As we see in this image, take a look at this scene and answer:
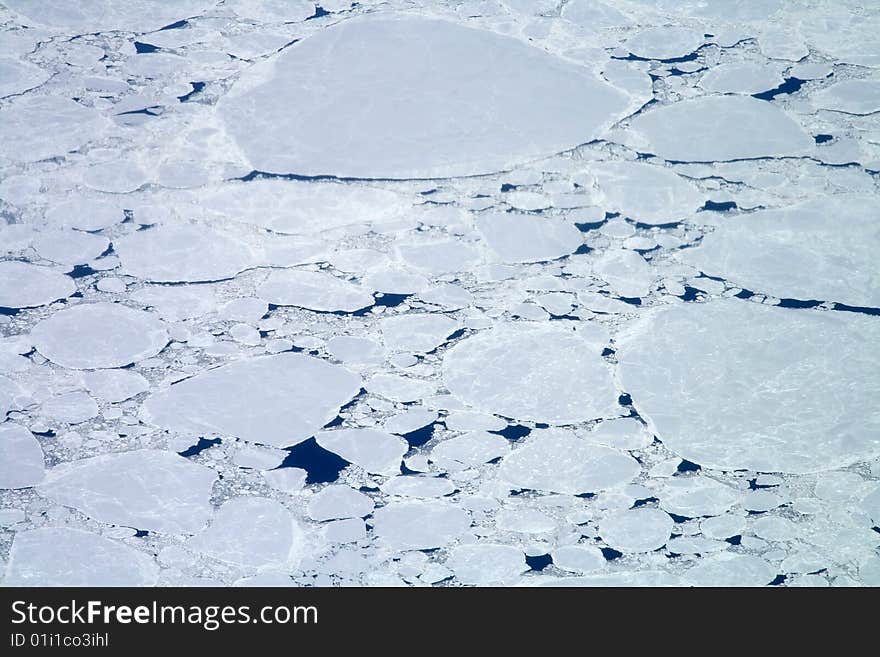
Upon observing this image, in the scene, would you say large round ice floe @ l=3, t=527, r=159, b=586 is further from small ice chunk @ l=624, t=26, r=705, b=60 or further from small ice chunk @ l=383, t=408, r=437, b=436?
small ice chunk @ l=624, t=26, r=705, b=60

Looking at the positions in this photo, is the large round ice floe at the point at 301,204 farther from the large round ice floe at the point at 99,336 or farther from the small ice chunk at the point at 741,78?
the small ice chunk at the point at 741,78

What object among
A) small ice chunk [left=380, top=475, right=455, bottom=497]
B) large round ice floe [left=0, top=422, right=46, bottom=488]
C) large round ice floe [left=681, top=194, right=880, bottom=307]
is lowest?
large round ice floe [left=0, top=422, right=46, bottom=488]

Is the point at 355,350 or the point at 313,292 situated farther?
the point at 313,292

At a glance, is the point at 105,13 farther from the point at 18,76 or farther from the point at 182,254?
the point at 182,254

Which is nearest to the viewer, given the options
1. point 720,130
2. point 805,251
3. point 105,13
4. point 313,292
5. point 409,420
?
point 409,420

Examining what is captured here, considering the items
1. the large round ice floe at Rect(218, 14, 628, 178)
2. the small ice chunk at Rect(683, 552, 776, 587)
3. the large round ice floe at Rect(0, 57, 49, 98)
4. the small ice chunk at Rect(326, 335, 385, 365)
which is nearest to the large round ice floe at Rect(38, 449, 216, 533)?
the small ice chunk at Rect(326, 335, 385, 365)

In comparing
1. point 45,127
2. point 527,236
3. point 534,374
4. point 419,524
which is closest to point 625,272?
point 527,236

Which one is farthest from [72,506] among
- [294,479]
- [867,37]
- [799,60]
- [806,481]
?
[867,37]
